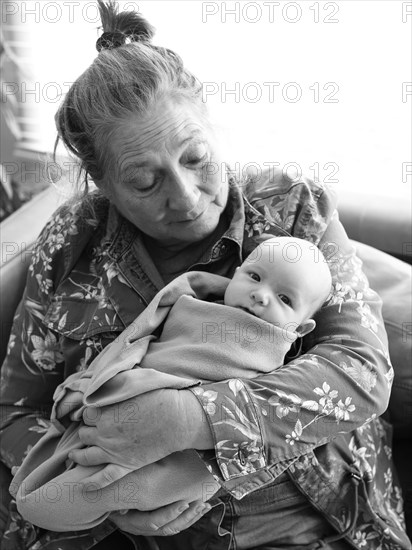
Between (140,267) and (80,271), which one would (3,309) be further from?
(140,267)

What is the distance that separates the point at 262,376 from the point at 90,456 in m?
0.34

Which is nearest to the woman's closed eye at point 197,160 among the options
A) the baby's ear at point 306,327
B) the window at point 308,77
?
the baby's ear at point 306,327

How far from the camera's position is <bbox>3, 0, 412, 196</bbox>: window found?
6.36 feet

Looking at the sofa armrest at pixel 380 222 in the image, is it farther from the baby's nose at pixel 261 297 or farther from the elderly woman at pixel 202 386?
the baby's nose at pixel 261 297

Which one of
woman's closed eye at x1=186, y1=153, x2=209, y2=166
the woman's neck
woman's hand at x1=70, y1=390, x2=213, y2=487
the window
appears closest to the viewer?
woman's hand at x1=70, y1=390, x2=213, y2=487

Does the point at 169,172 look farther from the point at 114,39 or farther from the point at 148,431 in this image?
the point at 148,431

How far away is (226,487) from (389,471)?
0.47 m

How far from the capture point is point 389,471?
4.71 feet

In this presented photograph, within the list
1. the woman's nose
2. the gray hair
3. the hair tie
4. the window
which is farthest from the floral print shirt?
the window

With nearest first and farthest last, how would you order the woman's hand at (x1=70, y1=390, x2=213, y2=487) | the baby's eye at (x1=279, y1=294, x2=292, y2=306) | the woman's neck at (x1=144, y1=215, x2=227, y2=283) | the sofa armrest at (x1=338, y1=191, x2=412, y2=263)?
1. the woman's hand at (x1=70, y1=390, x2=213, y2=487)
2. the baby's eye at (x1=279, y1=294, x2=292, y2=306)
3. the woman's neck at (x1=144, y1=215, x2=227, y2=283)
4. the sofa armrest at (x1=338, y1=191, x2=412, y2=263)

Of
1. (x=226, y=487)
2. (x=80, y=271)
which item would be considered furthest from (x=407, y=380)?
(x=80, y=271)

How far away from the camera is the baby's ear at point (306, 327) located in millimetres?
1218

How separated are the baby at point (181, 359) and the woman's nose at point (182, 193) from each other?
170 mm

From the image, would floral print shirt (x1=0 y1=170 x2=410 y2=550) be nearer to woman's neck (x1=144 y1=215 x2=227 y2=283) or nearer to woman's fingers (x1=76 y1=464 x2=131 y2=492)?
woman's neck (x1=144 y1=215 x2=227 y2=283)
